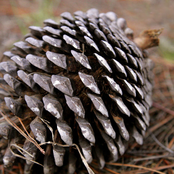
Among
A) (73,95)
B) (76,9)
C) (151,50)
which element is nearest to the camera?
(73,95)

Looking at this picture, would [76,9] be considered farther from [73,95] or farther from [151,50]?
[73,95]

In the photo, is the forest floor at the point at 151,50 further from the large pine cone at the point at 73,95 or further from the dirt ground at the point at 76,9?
the large pine cone at the point at 73,95

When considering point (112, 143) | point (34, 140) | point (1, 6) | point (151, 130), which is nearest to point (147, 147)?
point (151, 130)

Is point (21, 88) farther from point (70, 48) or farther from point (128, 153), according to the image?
point (128, 153)

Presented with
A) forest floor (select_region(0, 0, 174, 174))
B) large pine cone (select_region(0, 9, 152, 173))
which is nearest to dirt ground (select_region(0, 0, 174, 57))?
forest floor (select_region(0, 0, 174, 174))

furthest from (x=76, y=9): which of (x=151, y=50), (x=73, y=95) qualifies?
(x=73, y=95)

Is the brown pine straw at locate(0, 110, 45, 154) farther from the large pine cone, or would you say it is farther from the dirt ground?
the dirt ground
